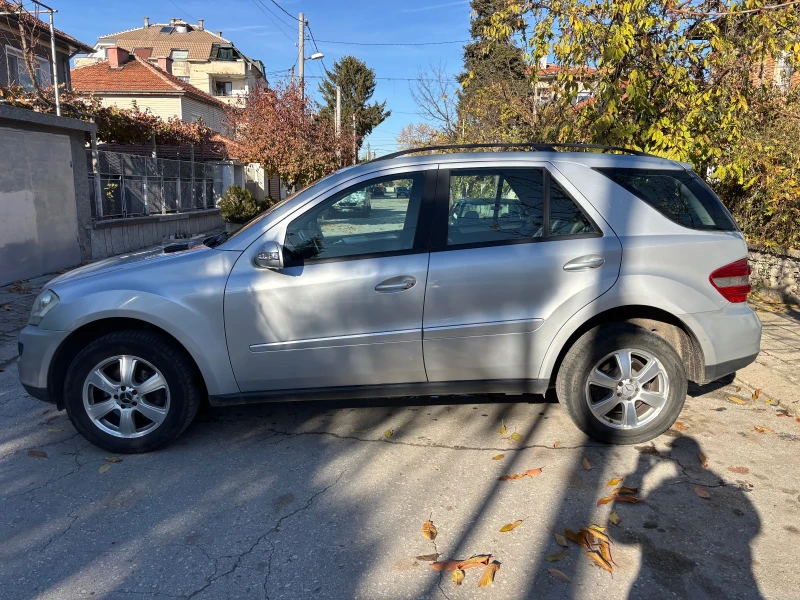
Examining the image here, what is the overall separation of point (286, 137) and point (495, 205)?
2049 cm

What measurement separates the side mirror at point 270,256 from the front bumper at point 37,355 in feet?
4.17

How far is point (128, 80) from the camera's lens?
113 feet

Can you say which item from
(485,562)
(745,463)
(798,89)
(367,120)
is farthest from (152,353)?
(367,120)

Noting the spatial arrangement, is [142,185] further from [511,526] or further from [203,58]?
[203,58]

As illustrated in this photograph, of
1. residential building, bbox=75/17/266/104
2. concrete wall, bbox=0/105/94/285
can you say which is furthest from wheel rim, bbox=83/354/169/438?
residential building, bbox=75/17/266/104

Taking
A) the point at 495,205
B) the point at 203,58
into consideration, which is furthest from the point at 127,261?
the point at 203,58

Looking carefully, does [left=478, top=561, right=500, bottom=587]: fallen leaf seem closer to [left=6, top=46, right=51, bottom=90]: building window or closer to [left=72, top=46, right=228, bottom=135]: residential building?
[left=6, top=46, right=51, bottom=90]: building window

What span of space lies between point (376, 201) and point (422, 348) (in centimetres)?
98

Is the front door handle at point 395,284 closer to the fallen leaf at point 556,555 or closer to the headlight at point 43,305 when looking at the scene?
the fallen leaf at point 556,555

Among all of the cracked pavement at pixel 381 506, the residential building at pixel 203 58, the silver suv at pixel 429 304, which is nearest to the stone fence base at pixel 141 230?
the cracked pavement at pixel 381 506

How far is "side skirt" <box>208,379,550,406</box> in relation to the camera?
3.96 meters

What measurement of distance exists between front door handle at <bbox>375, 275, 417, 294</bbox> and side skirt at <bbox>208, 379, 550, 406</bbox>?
616mm

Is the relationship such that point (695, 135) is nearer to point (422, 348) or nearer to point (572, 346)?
point (572, 346)

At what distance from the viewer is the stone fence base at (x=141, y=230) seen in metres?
12.6
